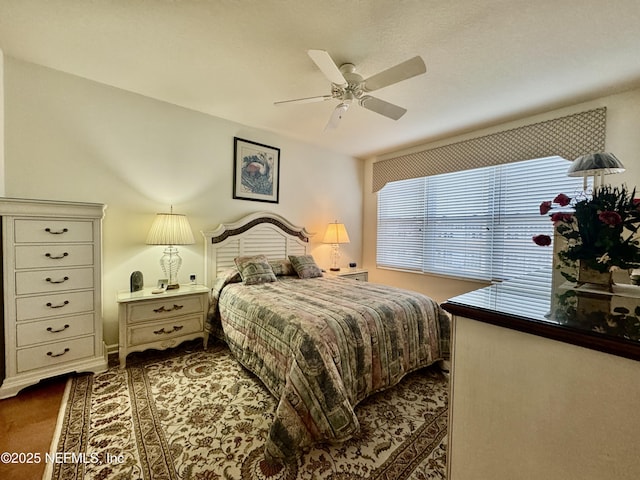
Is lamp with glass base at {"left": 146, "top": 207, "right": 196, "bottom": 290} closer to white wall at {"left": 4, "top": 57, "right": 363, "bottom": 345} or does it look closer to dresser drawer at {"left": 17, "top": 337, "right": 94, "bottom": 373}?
white wall at {"left": 4, "top": 57, "right": 363, "bottom": 345}

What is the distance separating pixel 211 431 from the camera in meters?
1.69

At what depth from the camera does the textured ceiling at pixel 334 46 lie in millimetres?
1656

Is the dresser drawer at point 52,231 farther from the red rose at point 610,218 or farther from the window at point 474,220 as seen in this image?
the window at point 474,220

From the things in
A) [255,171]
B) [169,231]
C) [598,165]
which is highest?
[255,171]

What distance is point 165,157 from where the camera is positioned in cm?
293

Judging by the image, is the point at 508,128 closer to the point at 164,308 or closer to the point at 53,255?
the point at 164,308

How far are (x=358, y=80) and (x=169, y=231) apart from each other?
7.04 ft

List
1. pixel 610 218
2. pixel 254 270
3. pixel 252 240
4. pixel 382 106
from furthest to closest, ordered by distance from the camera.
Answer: pixel 252 240
pixel 254 270
pixel 382 106
pixel 610 218

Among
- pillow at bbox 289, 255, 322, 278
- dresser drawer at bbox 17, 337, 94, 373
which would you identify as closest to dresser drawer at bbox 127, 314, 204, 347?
dresser drawer at bbox 17, 337, 94, 373

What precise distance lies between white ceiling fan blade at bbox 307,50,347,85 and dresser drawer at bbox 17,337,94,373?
2.73m

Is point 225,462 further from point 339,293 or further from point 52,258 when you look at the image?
point 52,258

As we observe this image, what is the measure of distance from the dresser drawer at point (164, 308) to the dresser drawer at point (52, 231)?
2.24 ft

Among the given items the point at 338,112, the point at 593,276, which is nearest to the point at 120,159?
Answer: the point at 338,112

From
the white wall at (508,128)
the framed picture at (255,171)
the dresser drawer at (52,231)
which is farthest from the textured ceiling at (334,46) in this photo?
the dresser drawer at (52,231)
